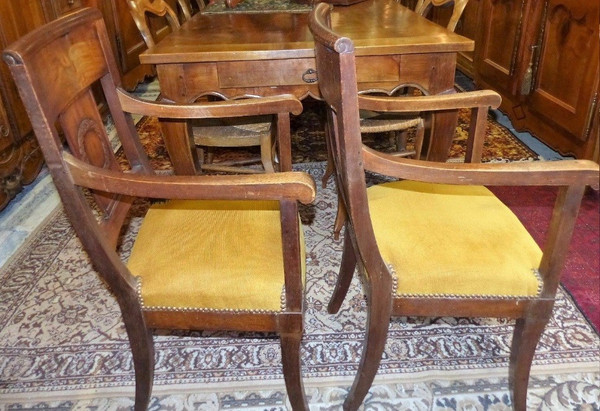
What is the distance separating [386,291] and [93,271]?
49.9 inches

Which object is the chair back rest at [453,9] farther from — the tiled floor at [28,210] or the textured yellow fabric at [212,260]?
the textured yellow fabric at [212,260]

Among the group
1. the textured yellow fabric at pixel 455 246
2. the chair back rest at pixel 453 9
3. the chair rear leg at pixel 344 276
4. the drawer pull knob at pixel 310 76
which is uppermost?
the chair back rest at pixel 453 9

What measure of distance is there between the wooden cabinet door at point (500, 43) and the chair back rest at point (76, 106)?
234 cm

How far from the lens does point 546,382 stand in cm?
140

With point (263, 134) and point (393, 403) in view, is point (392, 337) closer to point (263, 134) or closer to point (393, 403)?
point (393, 403)

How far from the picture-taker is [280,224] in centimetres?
113

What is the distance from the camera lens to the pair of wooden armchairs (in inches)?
38.1

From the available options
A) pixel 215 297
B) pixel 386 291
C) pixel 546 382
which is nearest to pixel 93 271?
pixel 215 297

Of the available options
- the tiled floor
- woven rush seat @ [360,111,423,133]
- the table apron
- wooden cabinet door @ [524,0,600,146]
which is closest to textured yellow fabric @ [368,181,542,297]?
the table apron

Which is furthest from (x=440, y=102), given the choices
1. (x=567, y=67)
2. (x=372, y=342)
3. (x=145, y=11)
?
(x=567, y=67)

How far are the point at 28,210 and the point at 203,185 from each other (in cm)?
179

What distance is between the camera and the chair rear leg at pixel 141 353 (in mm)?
1142

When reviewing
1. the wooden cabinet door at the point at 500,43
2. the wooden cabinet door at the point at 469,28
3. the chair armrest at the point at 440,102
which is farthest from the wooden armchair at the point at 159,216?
the wooden cabinet door at the point at 469,28

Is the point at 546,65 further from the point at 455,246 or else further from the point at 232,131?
the point at 455,246
